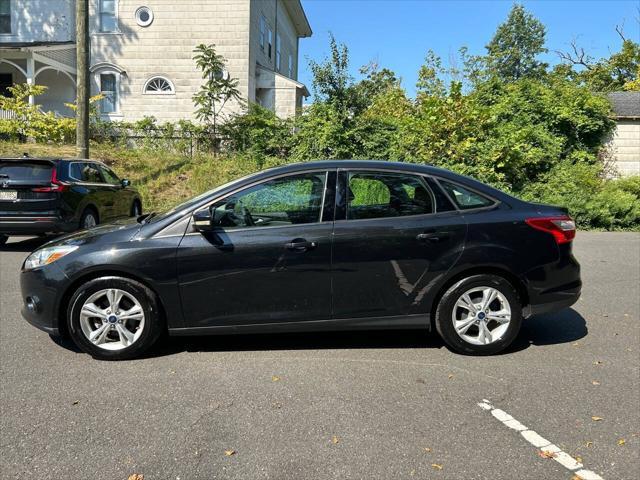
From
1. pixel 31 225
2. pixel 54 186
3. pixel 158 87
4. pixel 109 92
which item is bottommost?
pixel 31 225

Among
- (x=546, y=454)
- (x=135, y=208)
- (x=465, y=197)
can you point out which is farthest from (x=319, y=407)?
(x=135, y=208)

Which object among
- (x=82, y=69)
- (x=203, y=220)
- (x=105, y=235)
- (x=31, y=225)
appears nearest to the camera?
(x=203, y=220)

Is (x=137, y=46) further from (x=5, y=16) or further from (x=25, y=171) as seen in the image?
(x=25, y=171)

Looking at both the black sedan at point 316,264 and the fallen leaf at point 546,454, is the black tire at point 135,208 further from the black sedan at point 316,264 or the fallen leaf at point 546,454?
the fallen leaf at point 546,454

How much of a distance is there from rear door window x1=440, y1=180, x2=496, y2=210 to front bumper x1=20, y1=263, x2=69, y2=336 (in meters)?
3.23

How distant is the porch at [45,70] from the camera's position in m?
20.2

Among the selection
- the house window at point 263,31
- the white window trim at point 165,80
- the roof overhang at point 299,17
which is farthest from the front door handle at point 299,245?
the roof overhang at point 299,17

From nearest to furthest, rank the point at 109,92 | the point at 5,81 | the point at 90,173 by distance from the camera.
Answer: the point at 90,173, the point at 109,92, the point at 5,81

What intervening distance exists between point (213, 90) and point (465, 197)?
1638cm

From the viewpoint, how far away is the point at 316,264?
14.0 ft

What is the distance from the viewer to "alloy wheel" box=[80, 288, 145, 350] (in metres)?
4.28

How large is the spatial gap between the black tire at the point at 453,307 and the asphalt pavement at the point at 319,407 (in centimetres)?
10

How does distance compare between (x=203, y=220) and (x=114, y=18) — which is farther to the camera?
(x=114, y=18)

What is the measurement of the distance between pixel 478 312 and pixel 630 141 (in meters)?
16.1
